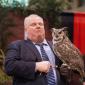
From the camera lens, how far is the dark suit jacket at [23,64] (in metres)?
5.44

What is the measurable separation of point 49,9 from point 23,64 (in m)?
7.79

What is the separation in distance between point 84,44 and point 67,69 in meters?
6.07

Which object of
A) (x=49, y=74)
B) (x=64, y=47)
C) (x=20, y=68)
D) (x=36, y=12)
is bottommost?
(x=36, y=12)

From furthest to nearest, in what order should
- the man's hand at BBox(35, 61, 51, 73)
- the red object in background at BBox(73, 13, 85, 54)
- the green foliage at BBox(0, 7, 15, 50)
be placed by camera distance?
the green foliage at BBox(0, 7, 15, 50) → the red object in background at BBox(73, 13, 85, 54) → the man's hand at BBox(35, 61, 51, 73)

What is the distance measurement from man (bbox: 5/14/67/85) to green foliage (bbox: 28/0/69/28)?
23.8ft

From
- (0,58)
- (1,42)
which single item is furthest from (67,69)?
(1,42)

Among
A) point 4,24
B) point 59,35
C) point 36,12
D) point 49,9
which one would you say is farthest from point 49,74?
point 49,9

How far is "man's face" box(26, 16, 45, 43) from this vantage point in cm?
561

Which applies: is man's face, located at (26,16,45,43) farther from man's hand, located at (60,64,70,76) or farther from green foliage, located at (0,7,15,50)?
green foliage, located at (0,7,15,50)

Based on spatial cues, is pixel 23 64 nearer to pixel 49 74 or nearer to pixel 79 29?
pixel 49 74

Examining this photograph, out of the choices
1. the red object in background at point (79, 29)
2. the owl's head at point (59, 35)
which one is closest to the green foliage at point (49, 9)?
the red object in background at point (79, 29)

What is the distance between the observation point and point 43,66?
539 cm

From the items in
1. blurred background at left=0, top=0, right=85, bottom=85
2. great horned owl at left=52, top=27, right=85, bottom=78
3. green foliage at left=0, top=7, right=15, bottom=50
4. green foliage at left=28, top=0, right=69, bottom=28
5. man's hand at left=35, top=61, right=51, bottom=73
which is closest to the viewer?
man's hand at left=35, top=61, right=51, bottom=73

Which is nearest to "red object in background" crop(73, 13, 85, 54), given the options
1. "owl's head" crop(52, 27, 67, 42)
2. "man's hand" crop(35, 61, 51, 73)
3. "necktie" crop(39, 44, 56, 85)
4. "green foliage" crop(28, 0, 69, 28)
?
"green foliage" crop(28, 0, 69, 28)
